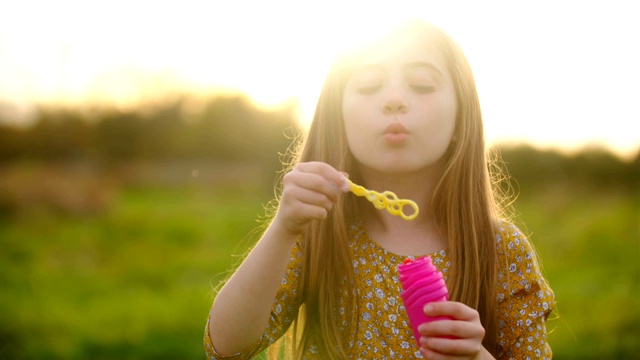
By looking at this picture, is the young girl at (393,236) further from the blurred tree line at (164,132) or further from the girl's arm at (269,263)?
the blurred tree line at (164,132)

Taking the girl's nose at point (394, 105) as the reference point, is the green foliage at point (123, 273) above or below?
below

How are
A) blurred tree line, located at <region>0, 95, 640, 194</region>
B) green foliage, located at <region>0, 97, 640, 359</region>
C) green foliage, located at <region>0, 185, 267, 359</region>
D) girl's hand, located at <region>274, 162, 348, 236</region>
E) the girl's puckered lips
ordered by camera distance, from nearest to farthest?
girl's hand, located at <region>274, 162, 348, 236</region> < the girl's puckered lips < green foliage, located at <region>0, 185, 267, 359</region> < green foliage, located at <region>0, 97, 640, 359</region> < blurred tree line, located at <region>0, 95, 640, 194</region>

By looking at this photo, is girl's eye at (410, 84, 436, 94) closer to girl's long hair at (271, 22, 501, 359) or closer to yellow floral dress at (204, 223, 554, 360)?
girl's long hair at (271, 22, 501, 359)

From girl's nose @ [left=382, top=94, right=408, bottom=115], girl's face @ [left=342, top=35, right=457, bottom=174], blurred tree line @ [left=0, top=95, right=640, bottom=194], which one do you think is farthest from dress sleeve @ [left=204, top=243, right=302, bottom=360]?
blurred tree line @ [left=0, top=95, right=640, bottom=194]

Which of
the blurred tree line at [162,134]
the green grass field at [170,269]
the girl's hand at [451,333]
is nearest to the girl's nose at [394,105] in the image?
the girl's hand at [451,333]

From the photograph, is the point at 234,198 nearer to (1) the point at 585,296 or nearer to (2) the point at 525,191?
(2) the point at 525,191

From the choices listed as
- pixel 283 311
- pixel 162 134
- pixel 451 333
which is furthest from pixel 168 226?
pixel 451 333

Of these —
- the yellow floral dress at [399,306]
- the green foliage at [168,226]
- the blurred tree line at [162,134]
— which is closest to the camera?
the yellow floral dress at [399,306]

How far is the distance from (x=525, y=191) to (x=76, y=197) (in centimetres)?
571

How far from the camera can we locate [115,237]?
9578 mm

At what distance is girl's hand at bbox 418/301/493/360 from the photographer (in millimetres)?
1441

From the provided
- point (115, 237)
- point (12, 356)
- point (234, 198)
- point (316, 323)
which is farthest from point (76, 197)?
point (316, 323)

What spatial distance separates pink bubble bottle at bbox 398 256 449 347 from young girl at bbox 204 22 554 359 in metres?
0.34

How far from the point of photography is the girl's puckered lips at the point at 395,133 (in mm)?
1727
